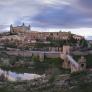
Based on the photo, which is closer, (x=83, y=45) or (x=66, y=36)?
(x=83, y=45)

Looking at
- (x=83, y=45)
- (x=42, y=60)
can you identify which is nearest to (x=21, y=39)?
(x=83, y=45)

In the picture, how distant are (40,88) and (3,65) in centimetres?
935

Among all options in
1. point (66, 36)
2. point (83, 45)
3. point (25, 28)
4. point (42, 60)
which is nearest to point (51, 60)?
point (42, 60)

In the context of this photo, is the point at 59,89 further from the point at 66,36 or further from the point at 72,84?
the point at 66,36

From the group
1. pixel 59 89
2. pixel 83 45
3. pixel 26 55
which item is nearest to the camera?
pixel 59 89

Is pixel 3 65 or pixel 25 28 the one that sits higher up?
pixel 25 28

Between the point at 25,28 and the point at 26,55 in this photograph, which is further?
the point at 25,28

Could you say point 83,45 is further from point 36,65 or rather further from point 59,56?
point 36,65

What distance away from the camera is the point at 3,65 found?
64.1 ft

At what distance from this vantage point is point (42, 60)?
76.9 ft

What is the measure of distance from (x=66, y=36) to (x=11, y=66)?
849 inches

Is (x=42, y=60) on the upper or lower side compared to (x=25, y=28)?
lower

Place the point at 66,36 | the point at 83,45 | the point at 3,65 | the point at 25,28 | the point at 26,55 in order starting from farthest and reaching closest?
the point at 25,28 → the point at 66,36 → the point at 83,45 → the point at 26,55 → the point at 3,65

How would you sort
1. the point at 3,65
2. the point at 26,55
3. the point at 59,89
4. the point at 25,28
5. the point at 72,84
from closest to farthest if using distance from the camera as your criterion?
the point at 59,89 < the point at 72,84 < the point at 3,65 < the point at 26,55 < the point at 25,28
